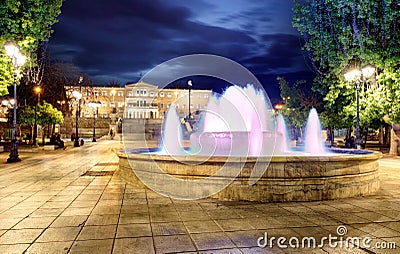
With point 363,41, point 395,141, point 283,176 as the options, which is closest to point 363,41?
point 363,41

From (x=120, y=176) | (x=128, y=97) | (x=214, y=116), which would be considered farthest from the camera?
(x=128, y=97)

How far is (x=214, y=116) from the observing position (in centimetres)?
1583

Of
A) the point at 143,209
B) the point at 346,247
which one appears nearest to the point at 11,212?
the point at 143,209

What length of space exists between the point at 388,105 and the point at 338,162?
42.3 ft

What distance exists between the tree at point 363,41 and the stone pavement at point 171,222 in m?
11.2

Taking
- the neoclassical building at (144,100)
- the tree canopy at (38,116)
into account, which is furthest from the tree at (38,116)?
the neoclassical building at (144,100)

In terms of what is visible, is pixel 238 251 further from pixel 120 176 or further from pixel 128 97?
pixel 128 97

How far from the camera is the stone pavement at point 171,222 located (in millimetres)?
4625

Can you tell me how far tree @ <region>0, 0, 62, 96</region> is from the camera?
14.3m

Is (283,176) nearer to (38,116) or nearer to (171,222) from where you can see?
(171,222)

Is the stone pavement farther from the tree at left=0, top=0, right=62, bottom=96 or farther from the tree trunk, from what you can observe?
the tree trunk

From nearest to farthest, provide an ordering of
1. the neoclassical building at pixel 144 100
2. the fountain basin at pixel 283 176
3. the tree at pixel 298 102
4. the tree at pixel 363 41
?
the fountain basin at pixel 283 176 < the tree at pixel 363 41 < the tree at pixel 298 102 < the neoclassical building at pixel 144 100

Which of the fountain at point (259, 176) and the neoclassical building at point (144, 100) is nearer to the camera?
the fountain at point (259, 176)

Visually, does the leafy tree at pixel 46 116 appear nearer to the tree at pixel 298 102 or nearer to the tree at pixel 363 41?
the tree at pixel 363 41
